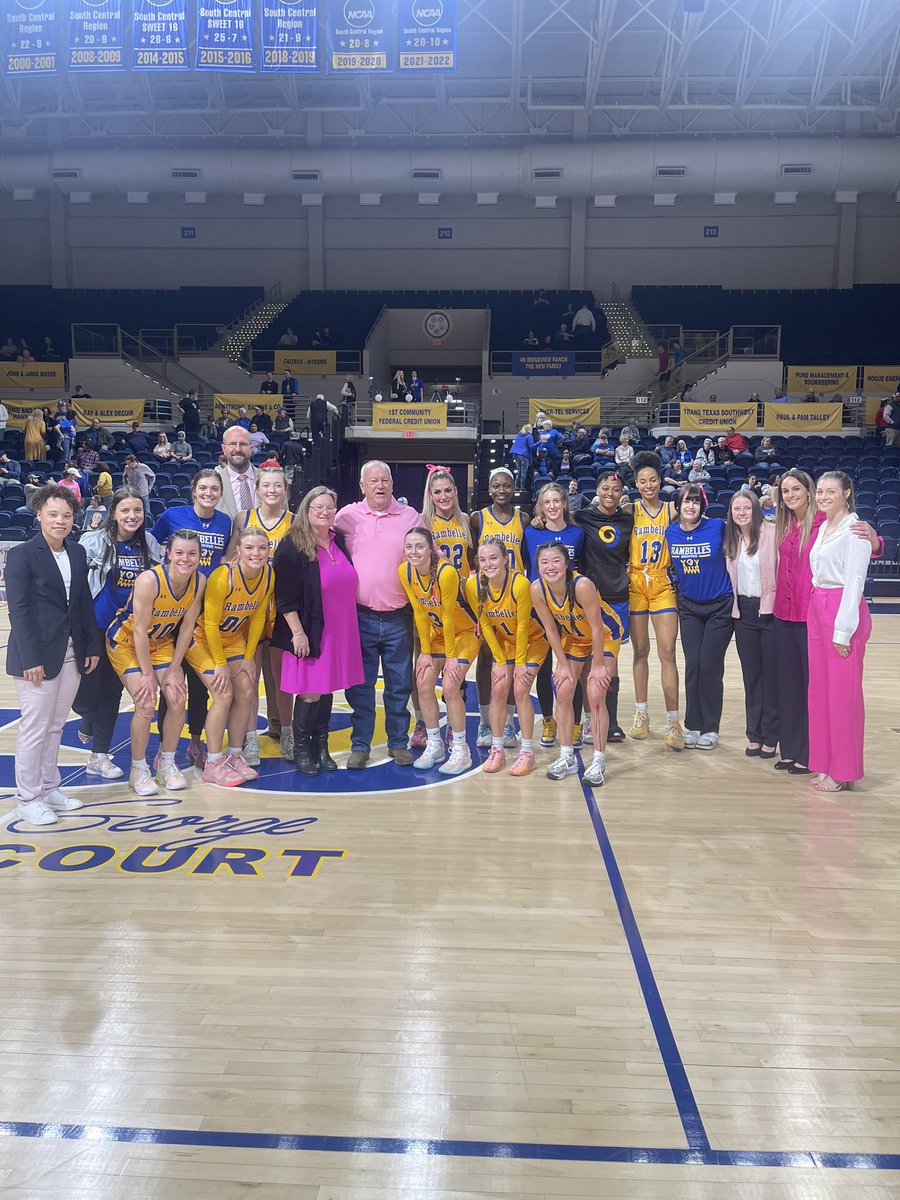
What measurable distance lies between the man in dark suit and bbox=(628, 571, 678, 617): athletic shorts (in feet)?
10.8

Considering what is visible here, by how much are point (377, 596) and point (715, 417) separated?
15946 mm

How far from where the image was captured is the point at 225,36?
44.1 feet

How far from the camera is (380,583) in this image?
5516 mm

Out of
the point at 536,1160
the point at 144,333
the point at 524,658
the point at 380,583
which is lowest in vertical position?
the point at 536,1160

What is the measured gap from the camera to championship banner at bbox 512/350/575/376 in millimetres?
23344

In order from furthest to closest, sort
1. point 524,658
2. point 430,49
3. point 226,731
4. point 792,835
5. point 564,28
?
point 564,28
point 430,49
point 226,731
point 524,658
point 792,835

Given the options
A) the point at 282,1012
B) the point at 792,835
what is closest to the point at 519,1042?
the point at 282,1012

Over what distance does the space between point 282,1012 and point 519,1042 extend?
788 millimetres

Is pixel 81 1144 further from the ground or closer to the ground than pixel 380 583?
closer to the ground

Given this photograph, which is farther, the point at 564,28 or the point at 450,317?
the point at 450,317

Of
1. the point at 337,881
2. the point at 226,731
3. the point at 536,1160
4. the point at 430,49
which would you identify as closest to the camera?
the point at 536,1160

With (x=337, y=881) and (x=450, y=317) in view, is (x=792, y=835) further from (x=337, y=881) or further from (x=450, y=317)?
(x=450, y=317)

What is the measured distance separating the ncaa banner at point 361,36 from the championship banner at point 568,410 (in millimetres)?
8099

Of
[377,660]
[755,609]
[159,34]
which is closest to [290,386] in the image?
[159,34]
